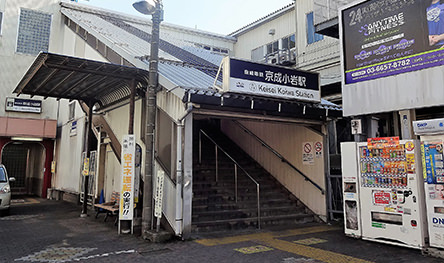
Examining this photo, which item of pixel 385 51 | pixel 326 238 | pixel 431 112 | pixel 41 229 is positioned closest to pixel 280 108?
pixel 385 51

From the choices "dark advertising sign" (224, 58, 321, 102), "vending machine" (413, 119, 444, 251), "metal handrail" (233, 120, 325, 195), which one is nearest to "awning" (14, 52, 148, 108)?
"dark advertising sign" (224, 58, 321, 102)

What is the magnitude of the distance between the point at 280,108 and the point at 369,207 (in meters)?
3.16

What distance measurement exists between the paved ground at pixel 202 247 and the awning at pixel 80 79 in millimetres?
3825

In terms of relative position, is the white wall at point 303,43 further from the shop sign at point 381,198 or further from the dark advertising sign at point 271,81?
the shop sign at point 381,198

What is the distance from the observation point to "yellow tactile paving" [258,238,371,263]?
5598 mm

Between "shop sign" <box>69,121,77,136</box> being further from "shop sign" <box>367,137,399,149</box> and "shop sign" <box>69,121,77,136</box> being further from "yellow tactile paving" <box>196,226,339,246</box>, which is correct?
"shop sign" <box>367,137,399,149</box>

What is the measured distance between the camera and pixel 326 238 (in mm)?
7285

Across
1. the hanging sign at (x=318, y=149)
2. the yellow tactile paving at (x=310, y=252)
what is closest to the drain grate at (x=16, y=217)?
the yellow tactile paving at (x=310, y=252)

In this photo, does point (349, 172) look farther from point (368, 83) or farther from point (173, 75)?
point (173, 75)

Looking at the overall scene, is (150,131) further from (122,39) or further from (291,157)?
(122,39)

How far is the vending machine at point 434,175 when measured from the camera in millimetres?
5695

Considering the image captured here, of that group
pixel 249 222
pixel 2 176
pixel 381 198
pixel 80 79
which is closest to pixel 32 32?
pixel 2 176

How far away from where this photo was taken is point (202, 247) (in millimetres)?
6488

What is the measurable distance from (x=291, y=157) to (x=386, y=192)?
396 centimetres
